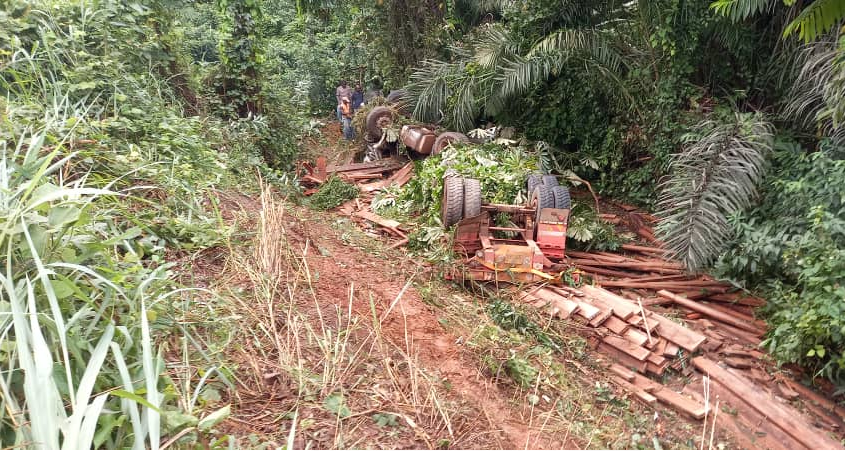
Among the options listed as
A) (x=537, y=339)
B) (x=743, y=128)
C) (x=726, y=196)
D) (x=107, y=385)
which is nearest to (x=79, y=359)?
(x=107, y=385)

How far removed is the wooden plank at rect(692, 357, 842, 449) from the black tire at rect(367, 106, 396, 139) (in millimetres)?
8058

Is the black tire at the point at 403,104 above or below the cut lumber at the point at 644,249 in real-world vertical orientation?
above

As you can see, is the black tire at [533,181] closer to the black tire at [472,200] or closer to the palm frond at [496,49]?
the black tire at [472,200]

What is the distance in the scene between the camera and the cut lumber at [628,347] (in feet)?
14.9

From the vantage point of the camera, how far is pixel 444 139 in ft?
30.2

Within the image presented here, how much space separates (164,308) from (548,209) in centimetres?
438

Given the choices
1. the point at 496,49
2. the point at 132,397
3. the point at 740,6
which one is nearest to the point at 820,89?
the point at 740,6

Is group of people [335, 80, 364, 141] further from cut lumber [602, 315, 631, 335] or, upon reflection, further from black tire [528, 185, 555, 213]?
cut lumber [602, 315, 631, 335]

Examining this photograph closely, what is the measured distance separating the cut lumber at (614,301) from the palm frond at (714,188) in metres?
0.95

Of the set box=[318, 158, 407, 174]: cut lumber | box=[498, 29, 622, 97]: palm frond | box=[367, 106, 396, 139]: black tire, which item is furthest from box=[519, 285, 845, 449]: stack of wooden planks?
box=[367, 106, 396, 139]: black tire

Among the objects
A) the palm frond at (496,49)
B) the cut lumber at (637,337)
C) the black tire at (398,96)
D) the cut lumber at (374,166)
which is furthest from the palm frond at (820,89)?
the black tire at (398,96)

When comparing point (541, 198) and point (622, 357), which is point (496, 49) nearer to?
point (541, 198)

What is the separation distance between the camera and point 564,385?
411 cm

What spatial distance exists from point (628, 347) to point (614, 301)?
2.08 ft
